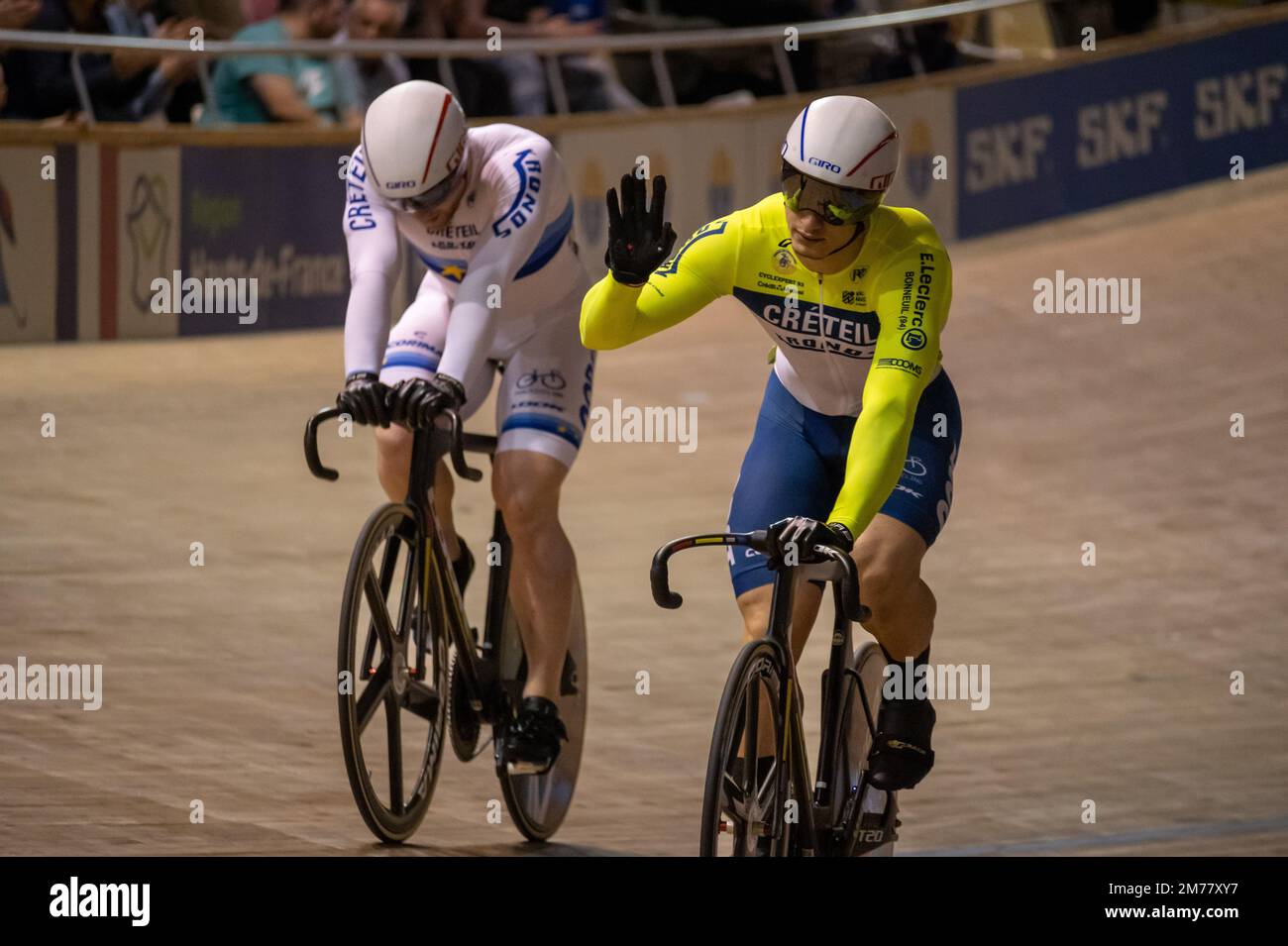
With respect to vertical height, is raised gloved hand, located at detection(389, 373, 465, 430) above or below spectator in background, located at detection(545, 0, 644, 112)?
below

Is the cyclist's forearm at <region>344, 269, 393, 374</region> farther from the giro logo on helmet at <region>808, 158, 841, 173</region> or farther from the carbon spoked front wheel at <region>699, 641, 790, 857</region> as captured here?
the carbon spoked front wheel at <region>699, 641, 790, 857</region>

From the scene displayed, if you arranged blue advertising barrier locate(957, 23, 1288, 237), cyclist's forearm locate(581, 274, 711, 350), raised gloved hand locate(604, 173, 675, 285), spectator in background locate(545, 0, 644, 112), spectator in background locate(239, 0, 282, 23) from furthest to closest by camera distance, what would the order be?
blue advertising barrier locate(957, 23, 1288, 237)
spectator in background locate(545, 0, 644, 112)
spectator in background locate(239, 0, 282, 23)
cyclist's forearm locate(581, 274, 711, 350)
raised gloved hand locate(604, 173, 675, 285)

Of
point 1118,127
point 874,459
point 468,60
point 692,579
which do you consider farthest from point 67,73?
point 874,459

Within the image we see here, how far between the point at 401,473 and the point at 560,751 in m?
0.75

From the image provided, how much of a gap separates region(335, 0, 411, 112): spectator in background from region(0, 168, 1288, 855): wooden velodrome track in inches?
50.3

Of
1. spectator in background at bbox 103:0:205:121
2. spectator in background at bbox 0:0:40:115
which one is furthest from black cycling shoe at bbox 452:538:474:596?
spectator in background at bbox 103:0:205:121

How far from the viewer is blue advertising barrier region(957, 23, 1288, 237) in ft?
41.5

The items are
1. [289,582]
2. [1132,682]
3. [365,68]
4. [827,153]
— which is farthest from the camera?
[365,68]

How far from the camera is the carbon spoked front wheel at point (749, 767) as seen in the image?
3766 millimetres

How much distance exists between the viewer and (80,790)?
17.2 feet

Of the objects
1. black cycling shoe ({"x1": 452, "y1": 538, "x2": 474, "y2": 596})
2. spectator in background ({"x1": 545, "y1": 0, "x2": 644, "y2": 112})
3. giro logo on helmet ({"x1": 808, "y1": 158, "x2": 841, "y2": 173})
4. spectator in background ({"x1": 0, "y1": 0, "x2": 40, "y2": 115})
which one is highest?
spectator in background ({"x1": 545, "y1": 0, "x2": 644, "y2": 112})

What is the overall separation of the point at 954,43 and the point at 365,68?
3.54m

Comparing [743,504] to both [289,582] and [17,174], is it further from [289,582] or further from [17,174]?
[17,174]
